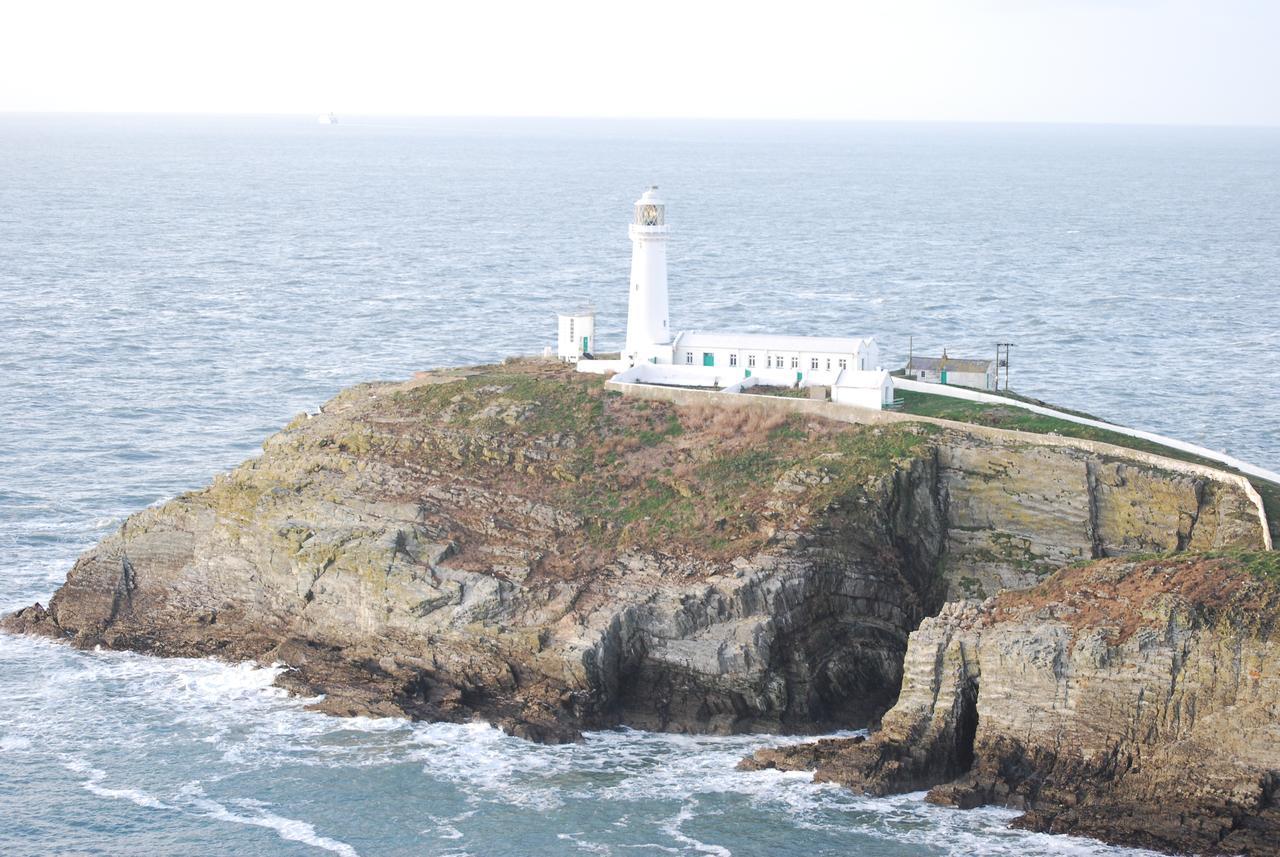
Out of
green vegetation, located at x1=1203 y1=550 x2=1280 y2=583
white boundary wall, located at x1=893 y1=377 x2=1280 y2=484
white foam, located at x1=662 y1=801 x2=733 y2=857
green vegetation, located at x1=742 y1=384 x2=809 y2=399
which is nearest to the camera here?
white foam, located at x1=662 y1=801 x2=733 y2=857

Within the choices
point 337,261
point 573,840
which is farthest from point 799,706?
point 337,261

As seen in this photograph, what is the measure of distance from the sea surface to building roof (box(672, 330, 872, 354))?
60.0ft

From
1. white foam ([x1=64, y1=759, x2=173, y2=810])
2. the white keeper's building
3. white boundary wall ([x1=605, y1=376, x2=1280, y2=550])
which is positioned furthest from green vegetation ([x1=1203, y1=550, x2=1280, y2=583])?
white foam ([x1=64, y1=759, x2=173, y2=810])

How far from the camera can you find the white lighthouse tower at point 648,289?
6262 cm

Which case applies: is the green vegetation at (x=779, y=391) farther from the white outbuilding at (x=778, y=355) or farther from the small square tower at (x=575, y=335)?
the small square tower at (x=575, y=335)

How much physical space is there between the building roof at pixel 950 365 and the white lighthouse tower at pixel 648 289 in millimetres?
9855

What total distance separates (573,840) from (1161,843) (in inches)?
547

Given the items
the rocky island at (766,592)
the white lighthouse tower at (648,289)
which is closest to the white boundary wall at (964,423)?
the rocky island at (766,592)

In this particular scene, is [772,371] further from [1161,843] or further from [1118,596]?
[1161,843]

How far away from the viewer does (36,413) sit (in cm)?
7562

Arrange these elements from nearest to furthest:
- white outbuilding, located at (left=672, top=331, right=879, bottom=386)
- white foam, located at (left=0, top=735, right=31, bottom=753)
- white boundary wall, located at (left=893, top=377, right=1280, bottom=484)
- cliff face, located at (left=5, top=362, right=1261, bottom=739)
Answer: white foam, located at (left=0, top=735, right=31, bottom=753)
cliff face, located at (left=5, top=362, right=1261, bottom=739)
white boundary wall, located at (left=893, top=377, right=1280, bottom=484)
white outbuilding, located at (left=672, top=331, right=879, bottom=386)

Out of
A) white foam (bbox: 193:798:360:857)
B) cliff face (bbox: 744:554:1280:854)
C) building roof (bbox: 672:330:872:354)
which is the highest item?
building roof (bbox: 672:330:872:354)

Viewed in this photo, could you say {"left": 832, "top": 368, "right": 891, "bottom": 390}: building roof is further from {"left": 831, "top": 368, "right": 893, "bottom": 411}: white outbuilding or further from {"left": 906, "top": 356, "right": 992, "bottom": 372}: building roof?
{"left": 906, "top": 356, "right": 992, "bottom": 372}: building roof

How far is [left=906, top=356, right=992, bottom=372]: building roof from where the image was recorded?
64.6 m
